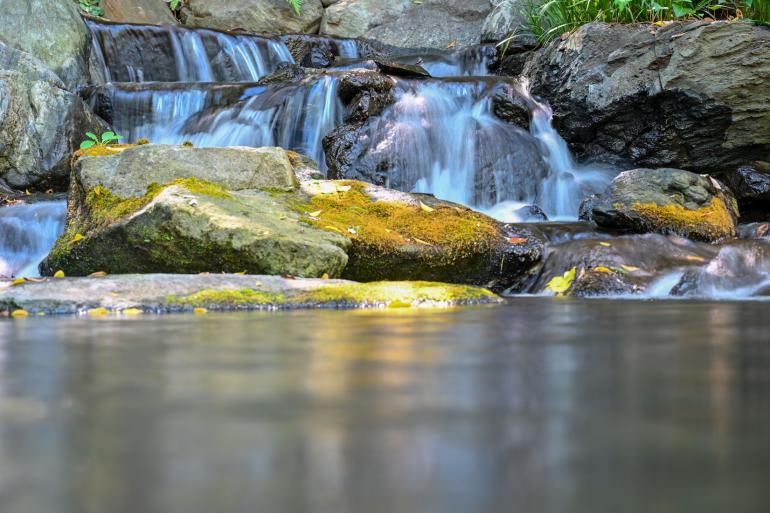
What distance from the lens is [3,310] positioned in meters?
4.30

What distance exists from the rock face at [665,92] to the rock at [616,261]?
3.78 meters

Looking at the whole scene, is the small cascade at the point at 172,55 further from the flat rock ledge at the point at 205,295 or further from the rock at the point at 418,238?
the flat rock ledge at the point at 205,295

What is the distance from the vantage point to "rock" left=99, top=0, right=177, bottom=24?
17312 mm

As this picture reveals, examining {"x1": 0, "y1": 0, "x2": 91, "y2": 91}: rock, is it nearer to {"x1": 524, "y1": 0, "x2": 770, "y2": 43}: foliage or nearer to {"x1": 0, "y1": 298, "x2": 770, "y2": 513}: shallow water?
{"x1": 524, "y1": 0, "x2": 770, "y2": 43}: foliage

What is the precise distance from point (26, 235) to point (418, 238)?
154 inches

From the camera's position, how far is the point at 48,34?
12.7m

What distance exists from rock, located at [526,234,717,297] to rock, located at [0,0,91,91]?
8810 millimetres

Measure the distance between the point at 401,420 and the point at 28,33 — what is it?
42.6 ft

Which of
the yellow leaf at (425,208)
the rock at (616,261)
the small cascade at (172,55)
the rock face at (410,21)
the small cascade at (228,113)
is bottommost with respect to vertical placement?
the rock at (616,261)

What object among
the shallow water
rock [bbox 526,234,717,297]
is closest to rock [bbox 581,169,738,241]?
rock [bbox 526,234,717,297]

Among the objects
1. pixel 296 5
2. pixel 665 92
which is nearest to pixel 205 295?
pixel 665 92

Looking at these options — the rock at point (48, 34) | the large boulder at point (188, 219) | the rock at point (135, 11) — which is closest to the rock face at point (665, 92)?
the large boulder at point (188, 219)

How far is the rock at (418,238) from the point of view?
6355 millimetres

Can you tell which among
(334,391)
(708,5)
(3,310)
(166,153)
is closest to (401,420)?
(334,391)
